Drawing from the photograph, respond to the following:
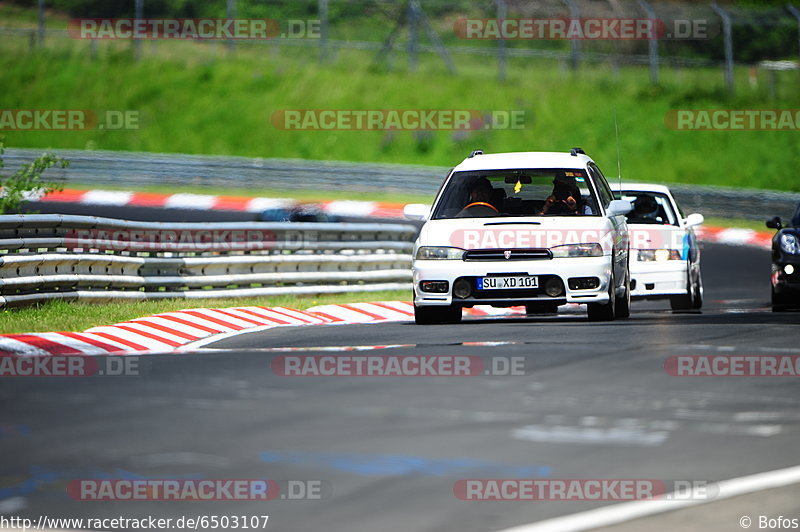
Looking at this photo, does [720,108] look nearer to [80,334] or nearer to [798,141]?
[798,141]

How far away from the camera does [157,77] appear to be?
46125 millimetres

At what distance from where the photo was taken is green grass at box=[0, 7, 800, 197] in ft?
139

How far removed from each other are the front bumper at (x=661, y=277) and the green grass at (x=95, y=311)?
383 centimetres

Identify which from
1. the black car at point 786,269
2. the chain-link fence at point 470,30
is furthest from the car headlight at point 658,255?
the chain-link fence at point 470,30

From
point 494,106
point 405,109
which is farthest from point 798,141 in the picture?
point 405,109

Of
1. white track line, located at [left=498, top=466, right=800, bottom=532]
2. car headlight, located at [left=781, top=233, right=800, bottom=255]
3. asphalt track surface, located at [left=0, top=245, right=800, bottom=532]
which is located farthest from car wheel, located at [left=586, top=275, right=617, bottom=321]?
white track line, located at [left=498, top=466, right=800, bottom=532]

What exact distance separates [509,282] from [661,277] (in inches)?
179

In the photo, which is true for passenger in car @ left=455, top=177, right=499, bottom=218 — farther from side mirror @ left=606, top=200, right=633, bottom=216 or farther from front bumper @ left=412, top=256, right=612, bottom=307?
side mirror @ left=606, top=200, right=633, bottom=216

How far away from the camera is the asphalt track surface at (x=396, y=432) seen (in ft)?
19.4

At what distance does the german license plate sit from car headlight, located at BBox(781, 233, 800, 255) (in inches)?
178

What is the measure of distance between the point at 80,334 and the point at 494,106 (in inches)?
1285

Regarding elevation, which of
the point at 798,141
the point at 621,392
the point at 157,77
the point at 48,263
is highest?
the point at 157,77

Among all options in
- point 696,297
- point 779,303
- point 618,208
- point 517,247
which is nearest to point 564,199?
point 618,208

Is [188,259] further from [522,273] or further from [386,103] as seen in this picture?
[386,103]
